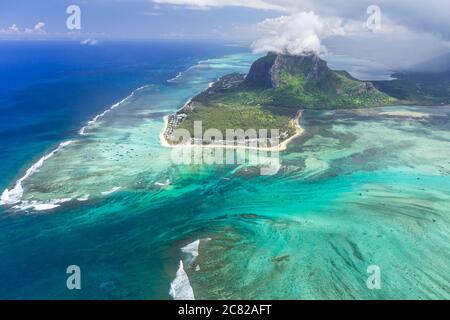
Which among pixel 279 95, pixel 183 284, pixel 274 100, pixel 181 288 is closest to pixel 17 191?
pixel 183 284

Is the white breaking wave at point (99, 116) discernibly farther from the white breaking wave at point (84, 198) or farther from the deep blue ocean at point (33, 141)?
the white breaking wave at point (84, 198)

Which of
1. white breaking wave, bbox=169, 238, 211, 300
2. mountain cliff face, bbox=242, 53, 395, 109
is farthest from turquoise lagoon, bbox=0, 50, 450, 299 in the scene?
mountain cliff face, bbox=242, 53, 395, 109

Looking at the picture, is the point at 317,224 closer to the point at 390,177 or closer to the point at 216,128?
the point at 390,177

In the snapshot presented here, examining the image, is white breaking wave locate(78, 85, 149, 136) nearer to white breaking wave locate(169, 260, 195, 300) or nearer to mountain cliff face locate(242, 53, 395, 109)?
mountain cliff face locate(242, 53, 395, 109)

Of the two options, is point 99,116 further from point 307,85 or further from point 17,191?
point 307,85
